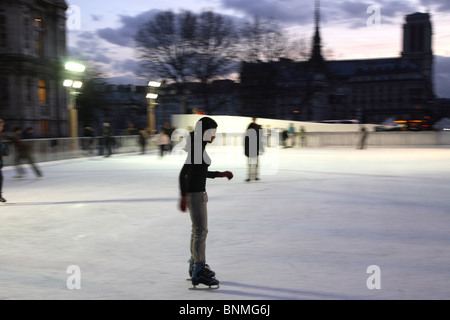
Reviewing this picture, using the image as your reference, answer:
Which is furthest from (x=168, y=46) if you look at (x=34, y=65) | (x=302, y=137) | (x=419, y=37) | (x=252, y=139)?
(x=419, y=37)

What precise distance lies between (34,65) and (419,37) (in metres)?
155

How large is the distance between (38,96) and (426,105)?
315ft

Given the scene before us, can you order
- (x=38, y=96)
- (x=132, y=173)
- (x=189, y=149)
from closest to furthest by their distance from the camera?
(x=189, y=149) < (x=132, y=173) < (x=38, y=96)

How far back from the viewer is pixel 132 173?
53.1 ft

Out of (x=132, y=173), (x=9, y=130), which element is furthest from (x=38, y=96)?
(x=132, y=173)

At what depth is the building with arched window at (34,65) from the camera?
37.9m

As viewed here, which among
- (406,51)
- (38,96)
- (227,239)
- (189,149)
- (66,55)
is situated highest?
(406,51)

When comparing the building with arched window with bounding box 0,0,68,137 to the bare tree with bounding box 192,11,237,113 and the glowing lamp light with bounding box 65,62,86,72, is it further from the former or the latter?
the glowing lamp light with bounding box 65,62,86,72

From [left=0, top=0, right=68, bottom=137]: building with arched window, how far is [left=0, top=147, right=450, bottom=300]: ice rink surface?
93.3ft

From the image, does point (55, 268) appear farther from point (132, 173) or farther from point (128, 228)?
point (132, 173)

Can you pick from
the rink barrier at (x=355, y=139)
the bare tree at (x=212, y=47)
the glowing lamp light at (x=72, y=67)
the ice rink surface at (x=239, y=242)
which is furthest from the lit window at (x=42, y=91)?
the ice rink surface at (x=239, y=242)

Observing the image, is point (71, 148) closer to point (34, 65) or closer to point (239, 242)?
point (239, 242)

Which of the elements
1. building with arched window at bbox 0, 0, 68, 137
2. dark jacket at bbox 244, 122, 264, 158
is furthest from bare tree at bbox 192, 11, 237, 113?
dark jacket at bbox 244, 122, 264, 158

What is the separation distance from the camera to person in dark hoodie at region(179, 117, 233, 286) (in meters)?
4.54
